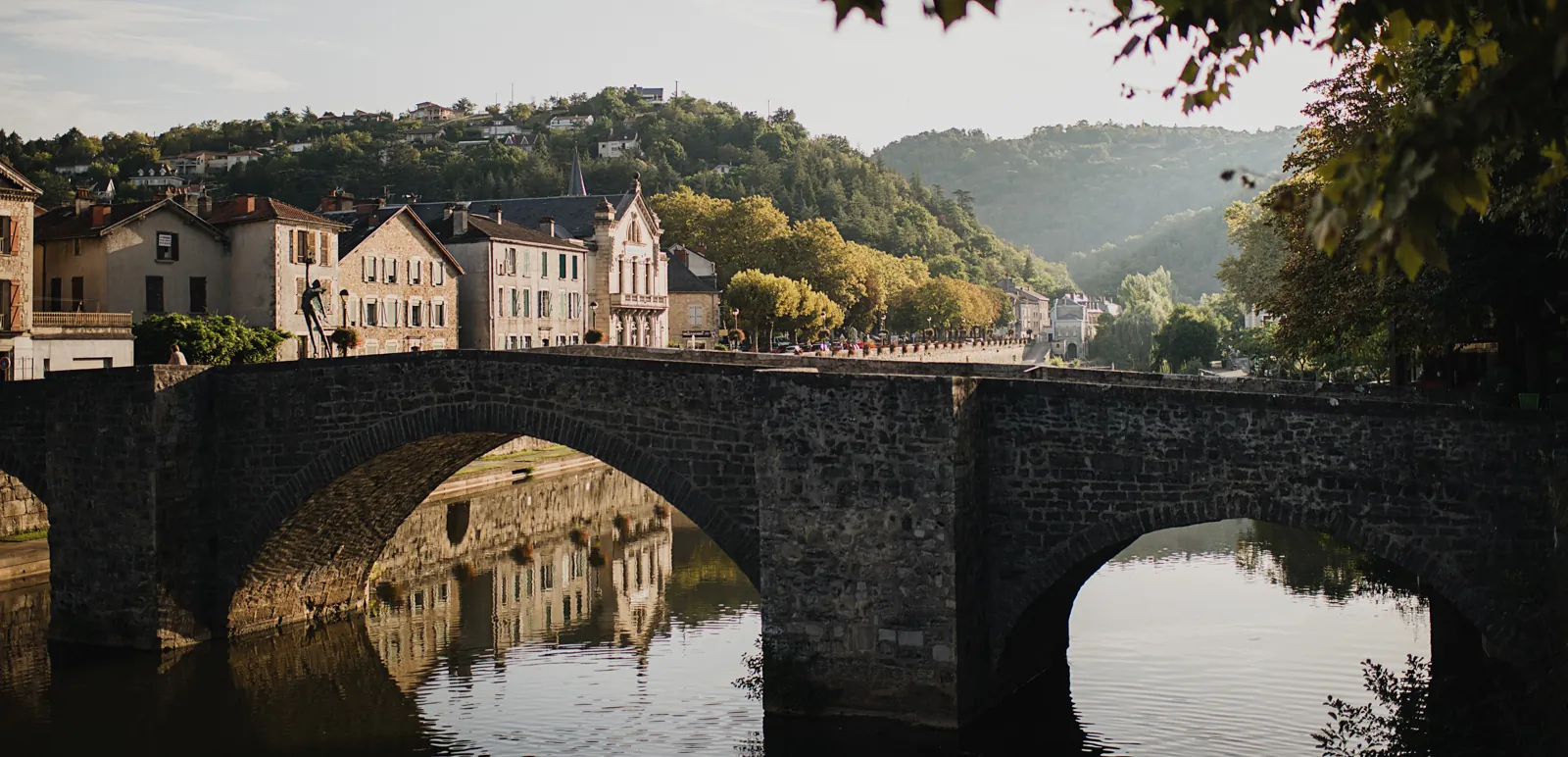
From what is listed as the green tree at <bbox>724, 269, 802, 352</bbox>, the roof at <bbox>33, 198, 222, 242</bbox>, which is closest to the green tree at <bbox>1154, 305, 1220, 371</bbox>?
the green tree at <bbox>724, 269, 802, 352</bbox>

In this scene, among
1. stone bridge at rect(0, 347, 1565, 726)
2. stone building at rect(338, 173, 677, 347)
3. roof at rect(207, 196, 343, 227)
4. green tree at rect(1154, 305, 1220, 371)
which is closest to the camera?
stone bridge at rect(0, 347, 1565, 726)

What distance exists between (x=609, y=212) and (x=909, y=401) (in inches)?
1984

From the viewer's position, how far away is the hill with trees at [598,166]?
377 ft

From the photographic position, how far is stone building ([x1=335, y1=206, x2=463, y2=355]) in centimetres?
4900

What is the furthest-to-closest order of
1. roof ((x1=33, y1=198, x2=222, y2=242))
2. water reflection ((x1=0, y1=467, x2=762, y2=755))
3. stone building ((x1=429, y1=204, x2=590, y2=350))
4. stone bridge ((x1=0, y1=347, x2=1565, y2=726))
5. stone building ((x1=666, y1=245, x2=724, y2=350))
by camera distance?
1. stone building ((x1=666, y1=245, x2=724, y2=350))
2. stone building ((x1=429, y1=204, x2=590, y2=350))
3. roof ((x1=33, y1=198, x2=222, y2=242))
4. water reflection ((x1=0, y1=467, x2=762, y2=755))
5. stone bridge ((x1=0, y1=347, x2=1565, y2=726))

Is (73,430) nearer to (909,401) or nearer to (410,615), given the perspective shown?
(410,615)

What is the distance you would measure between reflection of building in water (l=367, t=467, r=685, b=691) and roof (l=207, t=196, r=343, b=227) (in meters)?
11.9

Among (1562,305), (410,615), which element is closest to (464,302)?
(410,615)

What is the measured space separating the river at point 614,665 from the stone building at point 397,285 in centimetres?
1948

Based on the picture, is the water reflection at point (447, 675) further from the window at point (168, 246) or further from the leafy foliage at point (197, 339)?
the window at point (168, 246)

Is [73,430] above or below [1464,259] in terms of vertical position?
below

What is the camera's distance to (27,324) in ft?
119

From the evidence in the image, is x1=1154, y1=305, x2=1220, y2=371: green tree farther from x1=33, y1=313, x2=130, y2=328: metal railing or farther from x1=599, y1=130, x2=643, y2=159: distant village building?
x1=599, y1=130, x2=643, y2=159: distant village building

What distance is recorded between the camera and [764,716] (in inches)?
723
